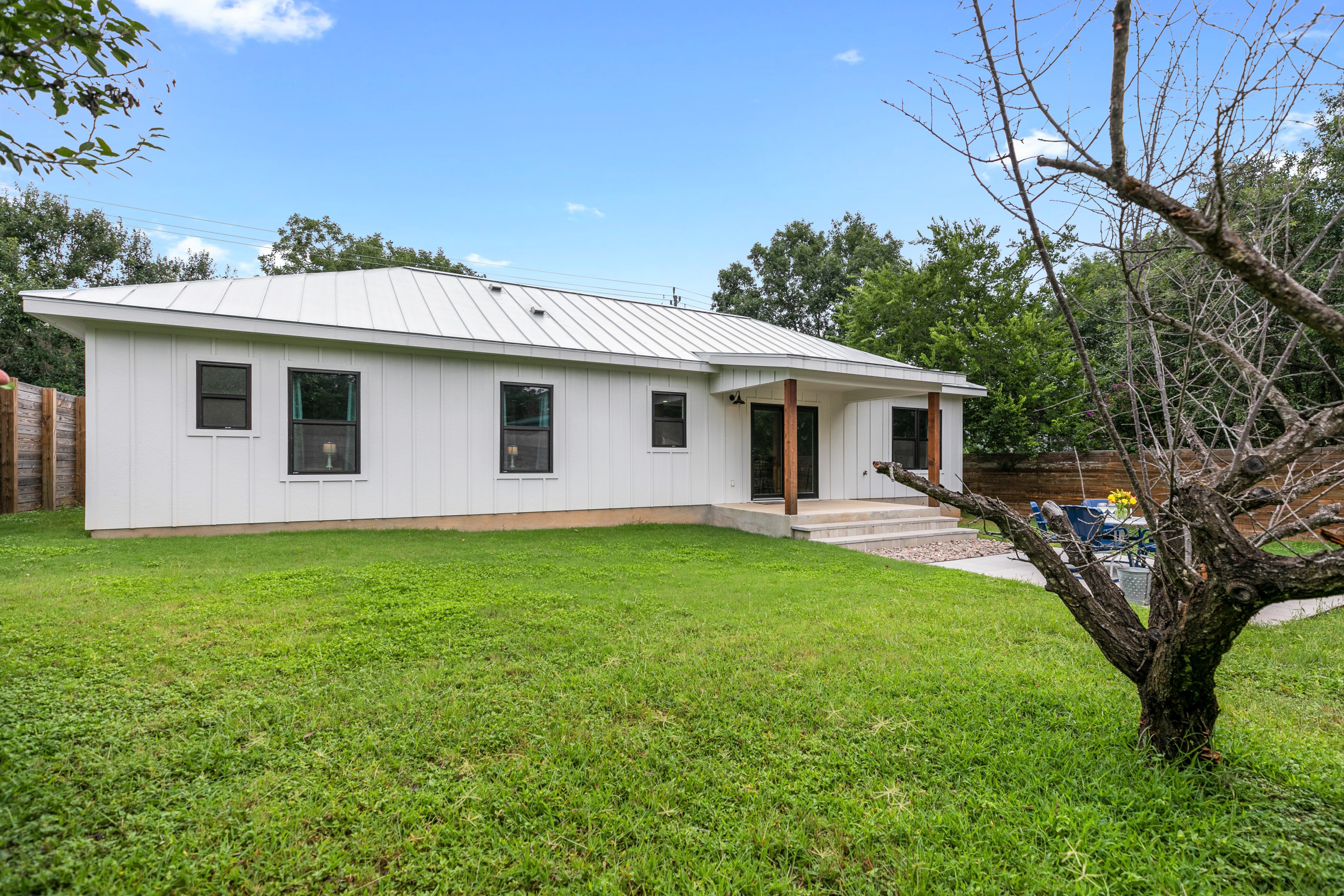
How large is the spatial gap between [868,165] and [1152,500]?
2.35 m

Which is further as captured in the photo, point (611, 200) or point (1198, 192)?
point (611, 200)

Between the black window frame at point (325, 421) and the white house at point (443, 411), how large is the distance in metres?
0.02

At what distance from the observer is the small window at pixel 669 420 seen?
10.2 m

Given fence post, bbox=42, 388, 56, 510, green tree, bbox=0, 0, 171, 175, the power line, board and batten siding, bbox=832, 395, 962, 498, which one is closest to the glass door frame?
board and batten siding, bbox=832, 395, 962, 498

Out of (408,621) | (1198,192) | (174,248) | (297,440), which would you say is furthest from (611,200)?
(1198,192)

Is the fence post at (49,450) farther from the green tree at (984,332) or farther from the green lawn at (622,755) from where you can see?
the green tree at (984,332)

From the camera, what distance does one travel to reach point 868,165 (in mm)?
3453

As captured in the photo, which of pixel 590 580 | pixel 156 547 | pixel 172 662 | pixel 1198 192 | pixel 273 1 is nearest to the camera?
pixel 1198 192

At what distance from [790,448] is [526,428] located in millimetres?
4083

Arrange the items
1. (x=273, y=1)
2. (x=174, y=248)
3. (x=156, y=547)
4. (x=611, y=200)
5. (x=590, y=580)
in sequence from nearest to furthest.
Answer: (x=590, y=580), (x=156, y=547), (x=273, y=1), (x=611, y=200), (x=174, y=248)

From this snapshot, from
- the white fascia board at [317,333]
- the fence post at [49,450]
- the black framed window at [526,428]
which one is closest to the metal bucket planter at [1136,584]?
the white fascia board at [317,333]

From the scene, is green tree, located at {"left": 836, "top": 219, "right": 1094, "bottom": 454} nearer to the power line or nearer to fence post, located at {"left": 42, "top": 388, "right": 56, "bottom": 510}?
the power line

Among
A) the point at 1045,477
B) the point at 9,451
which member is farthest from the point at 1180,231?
the point at 9,451

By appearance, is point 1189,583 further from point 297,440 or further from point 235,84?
point 235,84
